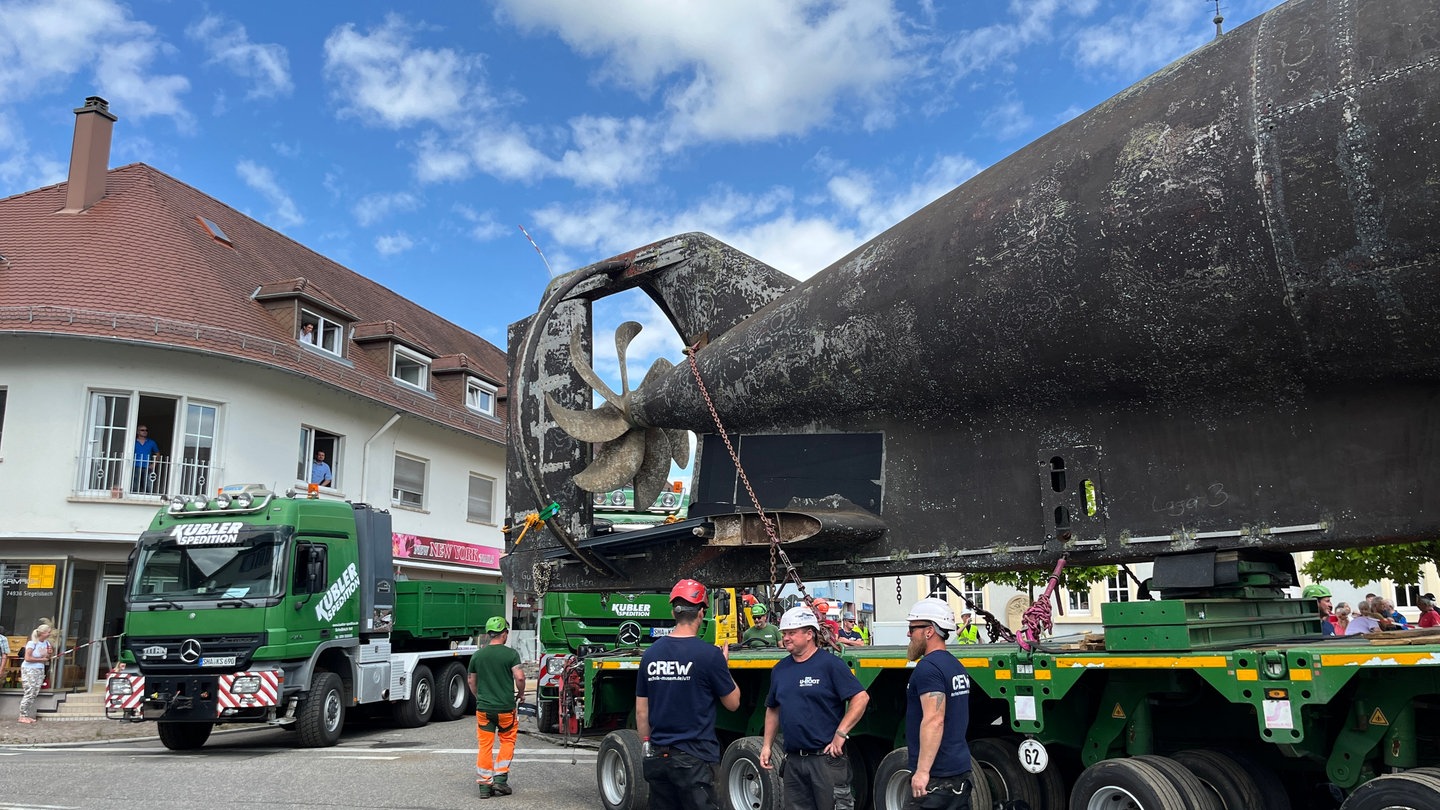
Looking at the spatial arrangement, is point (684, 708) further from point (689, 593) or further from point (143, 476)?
point (143, 476)

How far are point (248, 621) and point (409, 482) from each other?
12.2 metres

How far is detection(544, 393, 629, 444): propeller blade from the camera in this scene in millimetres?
9891

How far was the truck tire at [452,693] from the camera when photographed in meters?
16.1

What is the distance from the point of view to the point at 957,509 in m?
7.27

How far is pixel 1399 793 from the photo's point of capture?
481 cm

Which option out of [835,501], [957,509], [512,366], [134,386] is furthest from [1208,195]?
[134,386]

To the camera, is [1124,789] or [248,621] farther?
[248,621]

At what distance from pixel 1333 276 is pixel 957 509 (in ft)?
8.85

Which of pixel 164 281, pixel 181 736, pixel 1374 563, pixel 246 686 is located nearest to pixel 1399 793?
pixel 246 686

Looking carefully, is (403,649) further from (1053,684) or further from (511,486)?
(1053,684)

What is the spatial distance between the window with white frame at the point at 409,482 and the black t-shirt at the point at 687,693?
19.0 meters

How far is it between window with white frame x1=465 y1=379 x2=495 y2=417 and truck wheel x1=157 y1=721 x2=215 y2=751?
14361 millimetres

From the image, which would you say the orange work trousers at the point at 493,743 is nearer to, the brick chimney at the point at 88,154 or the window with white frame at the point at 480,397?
the brick chimney at the point at 88,154

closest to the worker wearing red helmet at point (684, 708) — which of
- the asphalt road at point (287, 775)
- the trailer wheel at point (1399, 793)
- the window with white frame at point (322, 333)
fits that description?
the trailer wheel at point (1399, 793)
